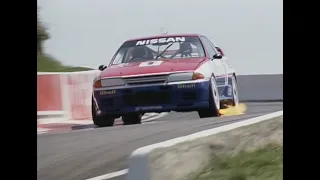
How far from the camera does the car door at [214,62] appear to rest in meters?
2.88

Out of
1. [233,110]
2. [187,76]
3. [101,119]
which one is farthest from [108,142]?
[233,110]

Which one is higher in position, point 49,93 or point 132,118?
point 49,93

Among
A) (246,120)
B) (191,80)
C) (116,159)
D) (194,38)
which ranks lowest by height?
(116,159)

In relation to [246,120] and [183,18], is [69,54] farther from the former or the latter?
[246,120]

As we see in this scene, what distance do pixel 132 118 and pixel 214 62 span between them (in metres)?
0.48

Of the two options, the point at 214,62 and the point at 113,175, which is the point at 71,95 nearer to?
the point at 113,175

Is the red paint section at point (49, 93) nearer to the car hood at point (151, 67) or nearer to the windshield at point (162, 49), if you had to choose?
the car hood at point (151, 67)

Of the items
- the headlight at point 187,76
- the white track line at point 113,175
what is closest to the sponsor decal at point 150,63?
the headlight at point 187,76

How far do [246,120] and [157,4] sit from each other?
697mm

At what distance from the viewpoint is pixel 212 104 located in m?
2.88

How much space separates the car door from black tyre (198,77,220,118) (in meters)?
0.04

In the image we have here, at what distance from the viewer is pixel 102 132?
291cm

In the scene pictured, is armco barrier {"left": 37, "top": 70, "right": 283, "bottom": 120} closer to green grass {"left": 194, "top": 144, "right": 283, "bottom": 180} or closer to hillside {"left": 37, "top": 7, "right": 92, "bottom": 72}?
hillside {"left": 37, "top": 7, "right": 92, "bottom": 72}
